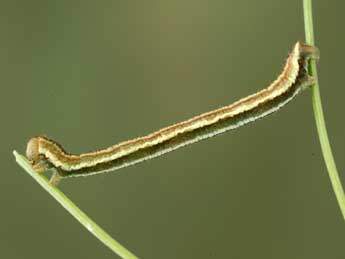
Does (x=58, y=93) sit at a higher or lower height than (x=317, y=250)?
A: higher

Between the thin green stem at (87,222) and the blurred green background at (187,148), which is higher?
the blurred green background at (187,148)

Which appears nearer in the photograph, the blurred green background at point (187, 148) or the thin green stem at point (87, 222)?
the thin green stem at point (87, 222)

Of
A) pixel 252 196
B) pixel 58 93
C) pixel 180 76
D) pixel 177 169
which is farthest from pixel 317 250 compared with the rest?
pixel 58 93

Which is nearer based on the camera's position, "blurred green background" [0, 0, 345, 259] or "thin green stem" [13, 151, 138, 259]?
"thin green stem" [13, 151, 138, 259]

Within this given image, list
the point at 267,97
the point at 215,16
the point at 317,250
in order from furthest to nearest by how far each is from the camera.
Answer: the point at 215,16, the point at 317,250, the point at 267,97

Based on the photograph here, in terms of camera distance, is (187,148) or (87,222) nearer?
(87,222)

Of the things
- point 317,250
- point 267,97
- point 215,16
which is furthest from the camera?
point 215,16

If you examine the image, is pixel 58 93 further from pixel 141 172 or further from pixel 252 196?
pixel 252 196

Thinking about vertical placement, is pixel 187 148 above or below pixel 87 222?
above
